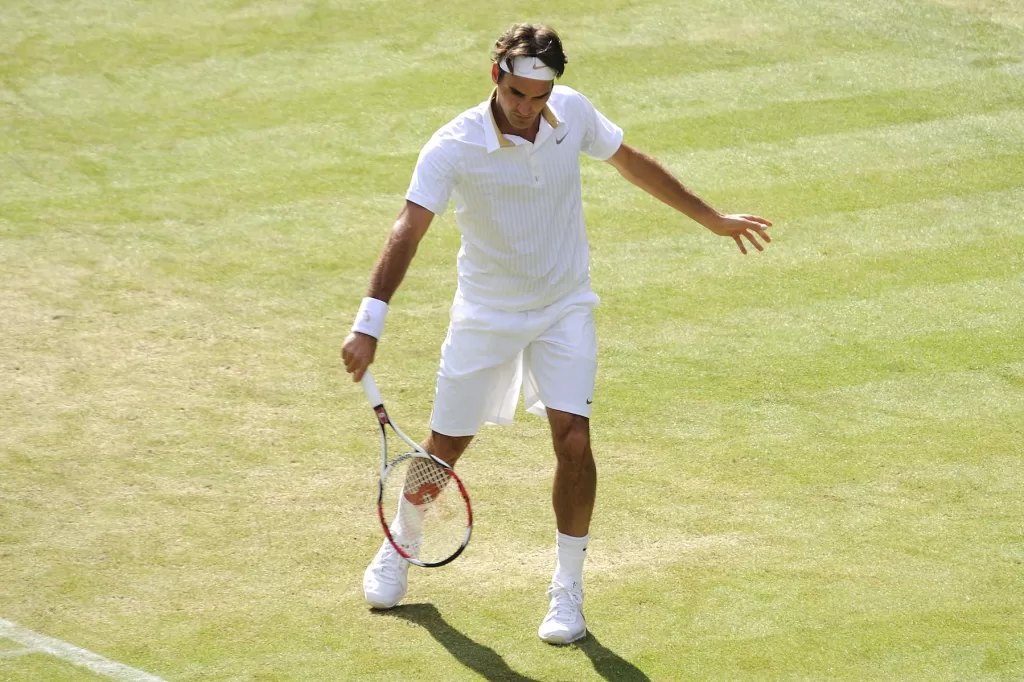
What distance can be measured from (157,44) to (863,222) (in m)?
6.35

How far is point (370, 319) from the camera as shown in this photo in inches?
214

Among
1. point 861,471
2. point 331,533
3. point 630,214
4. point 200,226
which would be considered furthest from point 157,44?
point 861,471

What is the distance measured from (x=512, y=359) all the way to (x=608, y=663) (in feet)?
4.37

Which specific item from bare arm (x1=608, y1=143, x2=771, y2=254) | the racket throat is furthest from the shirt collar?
the racket throat

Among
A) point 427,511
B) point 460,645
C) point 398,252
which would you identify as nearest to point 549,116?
point 398,252

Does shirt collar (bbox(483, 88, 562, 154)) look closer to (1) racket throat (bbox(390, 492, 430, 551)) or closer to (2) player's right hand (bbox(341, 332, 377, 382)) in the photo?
(2) player's right hand (bbox(341, 332, 377, 382))

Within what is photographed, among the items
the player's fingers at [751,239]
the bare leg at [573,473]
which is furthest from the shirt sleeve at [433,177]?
the player's fingers at [751,239]

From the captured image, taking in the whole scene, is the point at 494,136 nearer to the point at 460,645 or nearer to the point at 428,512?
the point at 428,512

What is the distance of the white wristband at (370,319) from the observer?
5441 mm

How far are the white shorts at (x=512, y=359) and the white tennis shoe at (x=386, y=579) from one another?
23.5 inches

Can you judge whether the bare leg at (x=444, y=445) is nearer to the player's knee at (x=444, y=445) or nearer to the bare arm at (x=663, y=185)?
the player's knee at (x=444, y=445)

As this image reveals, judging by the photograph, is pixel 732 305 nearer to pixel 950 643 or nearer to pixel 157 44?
pixel 950 643

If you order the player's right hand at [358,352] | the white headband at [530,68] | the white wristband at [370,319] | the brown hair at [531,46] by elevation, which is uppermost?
the brown hair at [531,46]

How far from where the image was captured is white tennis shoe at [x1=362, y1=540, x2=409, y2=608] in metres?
6.13
